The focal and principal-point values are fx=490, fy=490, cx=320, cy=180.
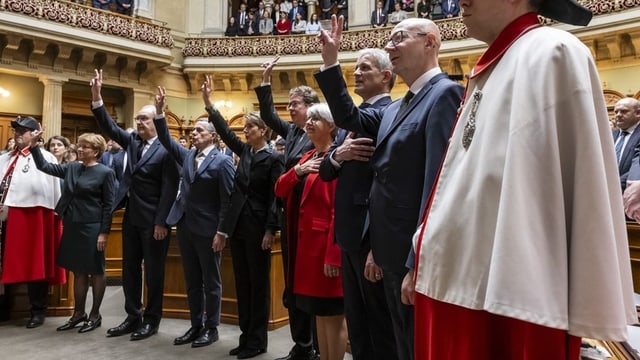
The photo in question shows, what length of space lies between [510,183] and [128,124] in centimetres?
1238

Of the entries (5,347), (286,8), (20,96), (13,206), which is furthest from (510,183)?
(286,8)

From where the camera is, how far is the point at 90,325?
3672 millimetres

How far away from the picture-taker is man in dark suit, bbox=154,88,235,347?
3348mm

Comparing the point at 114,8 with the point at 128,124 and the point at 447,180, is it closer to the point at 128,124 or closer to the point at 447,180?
the point at 128,124

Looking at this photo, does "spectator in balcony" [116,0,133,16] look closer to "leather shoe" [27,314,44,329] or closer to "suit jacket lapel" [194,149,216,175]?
"leather shoe" [27,314,44,329]

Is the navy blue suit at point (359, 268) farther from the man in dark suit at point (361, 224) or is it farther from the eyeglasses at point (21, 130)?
the eyeglasses at point (21, 130)

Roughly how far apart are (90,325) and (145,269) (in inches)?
24.3

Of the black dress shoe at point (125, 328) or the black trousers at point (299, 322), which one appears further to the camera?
the black dress shoe at point (125, 328)

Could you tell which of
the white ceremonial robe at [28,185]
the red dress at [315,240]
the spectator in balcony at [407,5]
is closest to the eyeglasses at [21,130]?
the white ceremonial robe at [28,185]

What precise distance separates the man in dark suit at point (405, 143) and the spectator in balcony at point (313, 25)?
11737mm

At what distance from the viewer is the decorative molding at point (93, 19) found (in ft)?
32.3

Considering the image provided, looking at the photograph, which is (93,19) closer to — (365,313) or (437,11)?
(437,11)

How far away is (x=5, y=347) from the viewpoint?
328 centimetres

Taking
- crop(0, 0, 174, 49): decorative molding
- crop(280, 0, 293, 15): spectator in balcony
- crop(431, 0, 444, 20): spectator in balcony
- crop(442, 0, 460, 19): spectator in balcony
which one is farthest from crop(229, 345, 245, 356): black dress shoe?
crop(280, 0, 293, 15): spectator in balcony
